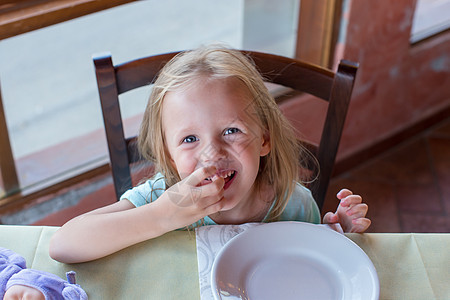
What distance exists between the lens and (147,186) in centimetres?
106

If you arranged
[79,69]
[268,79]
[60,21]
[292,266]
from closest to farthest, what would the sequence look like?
[292,266]
[268,79]
[60,21]
[79,69]

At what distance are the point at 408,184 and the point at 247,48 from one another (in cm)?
91

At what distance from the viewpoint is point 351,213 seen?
0.97 m

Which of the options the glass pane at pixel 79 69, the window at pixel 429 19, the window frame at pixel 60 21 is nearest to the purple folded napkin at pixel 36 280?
the window frame at pixel 60 21

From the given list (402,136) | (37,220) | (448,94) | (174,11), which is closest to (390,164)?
(402,136)

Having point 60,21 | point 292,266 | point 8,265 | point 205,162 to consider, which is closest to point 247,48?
point 60,21

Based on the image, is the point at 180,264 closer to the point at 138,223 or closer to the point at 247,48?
the point at 138,223

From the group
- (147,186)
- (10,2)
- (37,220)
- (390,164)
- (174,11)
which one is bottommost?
(390,164)

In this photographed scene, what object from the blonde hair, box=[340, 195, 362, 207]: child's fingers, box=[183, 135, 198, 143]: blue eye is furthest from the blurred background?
box=[340, 195, 362, 207]: child's fingers

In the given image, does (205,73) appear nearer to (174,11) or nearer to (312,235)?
(312,235)

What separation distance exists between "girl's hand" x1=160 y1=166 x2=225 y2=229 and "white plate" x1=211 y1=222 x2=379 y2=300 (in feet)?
0.24

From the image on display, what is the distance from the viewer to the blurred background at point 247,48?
1611 mm

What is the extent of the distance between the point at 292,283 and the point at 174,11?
125cm

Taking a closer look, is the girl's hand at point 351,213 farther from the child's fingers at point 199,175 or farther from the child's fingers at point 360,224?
the child's fingers at point 199,175
